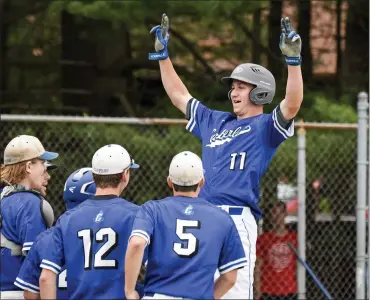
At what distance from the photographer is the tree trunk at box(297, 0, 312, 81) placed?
1387 centimetres

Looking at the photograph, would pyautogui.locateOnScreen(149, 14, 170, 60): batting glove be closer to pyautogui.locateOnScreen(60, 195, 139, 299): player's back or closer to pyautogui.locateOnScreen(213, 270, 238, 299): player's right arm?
pyautogui.locateOnScreen(60, 195, 139, 299): player's back

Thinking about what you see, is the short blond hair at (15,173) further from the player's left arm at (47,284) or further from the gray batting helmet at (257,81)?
the gray batting helmet at (257,81)

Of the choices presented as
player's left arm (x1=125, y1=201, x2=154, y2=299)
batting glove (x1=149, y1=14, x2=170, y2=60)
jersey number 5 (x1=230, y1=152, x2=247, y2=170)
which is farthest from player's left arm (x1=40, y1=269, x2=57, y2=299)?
batting glove (x1=149, y1=14, x2=170, y2=60)

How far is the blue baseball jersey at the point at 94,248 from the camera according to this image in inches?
246

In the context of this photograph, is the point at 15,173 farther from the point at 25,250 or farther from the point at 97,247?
the point at 97,247

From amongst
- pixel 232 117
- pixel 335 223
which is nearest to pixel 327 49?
→ pixel 335 223

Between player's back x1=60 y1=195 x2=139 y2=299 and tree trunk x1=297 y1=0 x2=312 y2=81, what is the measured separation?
306 inches

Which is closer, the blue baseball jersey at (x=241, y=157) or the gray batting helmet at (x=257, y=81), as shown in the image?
the blue baseball jersey at (x=241, y=157)

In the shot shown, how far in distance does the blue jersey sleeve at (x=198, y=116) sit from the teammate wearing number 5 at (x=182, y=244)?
1.51 meters

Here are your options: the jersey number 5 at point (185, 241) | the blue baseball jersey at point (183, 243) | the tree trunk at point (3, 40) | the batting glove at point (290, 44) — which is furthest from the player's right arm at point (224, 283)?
the tree trunk at point (3, 40)

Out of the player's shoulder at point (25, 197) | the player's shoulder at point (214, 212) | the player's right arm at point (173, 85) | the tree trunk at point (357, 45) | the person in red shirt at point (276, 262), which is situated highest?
the tree trunk at point (357, 45)

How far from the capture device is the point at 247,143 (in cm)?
751

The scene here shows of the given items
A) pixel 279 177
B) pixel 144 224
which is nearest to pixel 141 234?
pixel 144 224

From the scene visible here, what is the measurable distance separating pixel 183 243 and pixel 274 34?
321 inches
